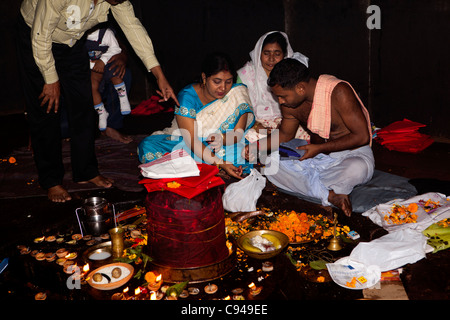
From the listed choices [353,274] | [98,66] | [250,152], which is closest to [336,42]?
[250,152]

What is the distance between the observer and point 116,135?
20.0 feet

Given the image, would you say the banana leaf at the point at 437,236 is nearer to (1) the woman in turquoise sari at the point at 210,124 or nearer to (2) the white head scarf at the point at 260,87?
(1) the woman in turquoise sari at the point at 210,124

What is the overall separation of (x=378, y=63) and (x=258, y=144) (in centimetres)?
282

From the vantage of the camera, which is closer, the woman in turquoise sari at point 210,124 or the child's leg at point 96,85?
the woman in turquoise sari at point 210,124

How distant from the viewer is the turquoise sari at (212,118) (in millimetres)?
4359

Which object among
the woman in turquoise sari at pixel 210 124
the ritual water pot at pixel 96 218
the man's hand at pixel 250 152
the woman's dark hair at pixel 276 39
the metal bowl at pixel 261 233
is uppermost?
the woman's dark hair at pixel 276 39

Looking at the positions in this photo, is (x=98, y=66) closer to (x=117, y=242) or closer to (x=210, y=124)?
(x=210, y=124)

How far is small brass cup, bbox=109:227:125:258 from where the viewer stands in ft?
9.35

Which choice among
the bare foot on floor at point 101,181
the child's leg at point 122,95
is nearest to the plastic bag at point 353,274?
the bare foot on floor at point 101,181

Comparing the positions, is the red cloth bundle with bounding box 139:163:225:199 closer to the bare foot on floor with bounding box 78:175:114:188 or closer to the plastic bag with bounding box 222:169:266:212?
the plastic bag with bounding box 222:169:266:212

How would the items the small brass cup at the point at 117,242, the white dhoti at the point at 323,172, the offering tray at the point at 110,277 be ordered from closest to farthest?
1. the offering tray at the point at 110,277
2. the small brass cup at the point at 117,242
3. the white dhoti at the point at 323,172

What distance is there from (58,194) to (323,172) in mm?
2471

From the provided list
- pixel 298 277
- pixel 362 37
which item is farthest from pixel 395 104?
pixel 298 277
